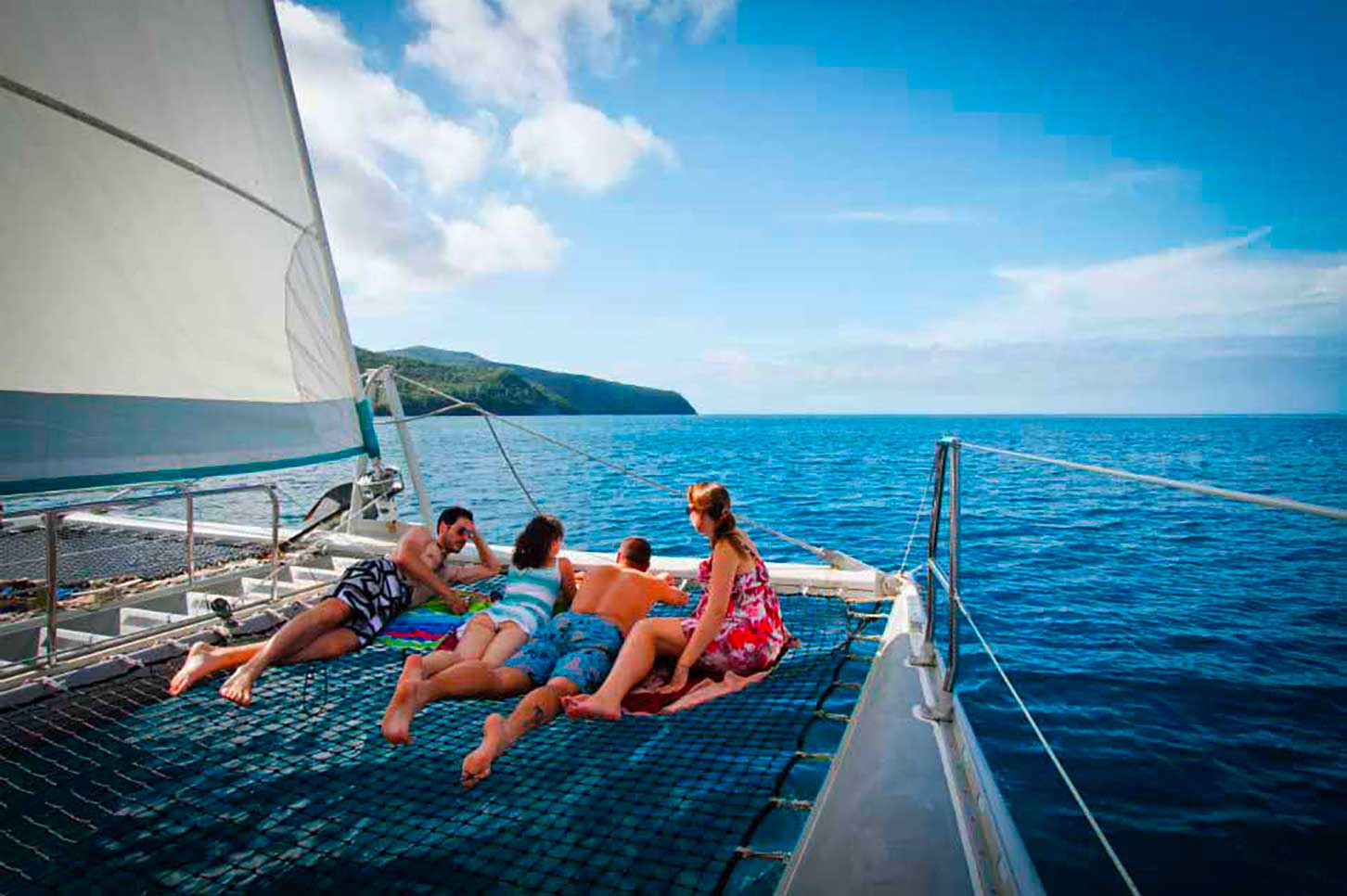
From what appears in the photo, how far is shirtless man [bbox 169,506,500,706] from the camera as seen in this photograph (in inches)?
146

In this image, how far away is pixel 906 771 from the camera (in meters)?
2.65

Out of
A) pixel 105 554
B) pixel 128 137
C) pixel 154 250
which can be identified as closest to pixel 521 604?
pixel 154 250

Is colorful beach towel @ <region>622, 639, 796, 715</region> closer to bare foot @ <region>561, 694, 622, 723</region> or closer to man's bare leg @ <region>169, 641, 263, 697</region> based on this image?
bare foot @ <region>561, 694, 622, 723</region>

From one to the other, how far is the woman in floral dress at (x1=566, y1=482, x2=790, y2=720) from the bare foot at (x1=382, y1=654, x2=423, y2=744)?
84cm

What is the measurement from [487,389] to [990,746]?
109m

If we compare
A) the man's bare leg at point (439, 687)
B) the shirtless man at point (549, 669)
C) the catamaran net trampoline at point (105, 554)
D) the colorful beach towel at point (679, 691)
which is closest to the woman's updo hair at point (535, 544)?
→ the shirtless man at point (549, 669)

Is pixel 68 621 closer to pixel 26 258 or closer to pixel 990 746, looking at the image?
pixel 26 258

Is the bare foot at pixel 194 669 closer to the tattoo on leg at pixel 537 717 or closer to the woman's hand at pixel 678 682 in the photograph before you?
the tattoo on leg at pixel 537 717

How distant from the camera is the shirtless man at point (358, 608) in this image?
3719 millimetres

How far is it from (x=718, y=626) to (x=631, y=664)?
1.80 ft

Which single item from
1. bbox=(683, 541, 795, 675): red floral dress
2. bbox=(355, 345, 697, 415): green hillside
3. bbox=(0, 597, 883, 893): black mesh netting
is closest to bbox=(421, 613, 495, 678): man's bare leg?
bbox=(0, 597, 883, 893): black mesh netting

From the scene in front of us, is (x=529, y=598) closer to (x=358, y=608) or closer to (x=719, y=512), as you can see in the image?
(x=358, y=608)

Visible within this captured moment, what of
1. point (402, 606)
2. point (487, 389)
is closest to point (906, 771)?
point (402, 606)

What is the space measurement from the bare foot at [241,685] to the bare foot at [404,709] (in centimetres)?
104
